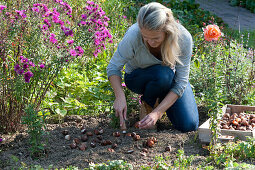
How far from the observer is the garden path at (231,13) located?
7742 millimetres

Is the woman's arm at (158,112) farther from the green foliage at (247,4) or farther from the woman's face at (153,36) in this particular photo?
the green foliage at (247,4)

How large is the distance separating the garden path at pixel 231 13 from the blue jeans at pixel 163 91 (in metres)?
4.30

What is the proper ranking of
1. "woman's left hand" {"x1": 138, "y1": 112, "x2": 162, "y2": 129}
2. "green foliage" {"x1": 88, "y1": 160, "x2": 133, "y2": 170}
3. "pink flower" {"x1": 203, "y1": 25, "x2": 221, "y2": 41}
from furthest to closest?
1. "pink flower" {"x1": 203, "y1": 25, "x2": 221, "y2": 41}
2. "woman's left hand" {"x1": 138, "y1": 112, "x2": 162, "y2": 129}
3. "green foliage" {"x1": 88, "y1": 160, "x2": 133, "y2": 170}

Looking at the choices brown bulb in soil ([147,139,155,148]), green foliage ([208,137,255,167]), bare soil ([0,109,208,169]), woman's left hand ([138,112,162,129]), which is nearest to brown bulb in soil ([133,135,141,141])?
bare soil ([0,109,208,169])

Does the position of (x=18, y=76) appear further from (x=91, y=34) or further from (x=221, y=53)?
(x=221, y=53)

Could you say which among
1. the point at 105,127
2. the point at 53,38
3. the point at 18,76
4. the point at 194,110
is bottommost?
the point at 105,127

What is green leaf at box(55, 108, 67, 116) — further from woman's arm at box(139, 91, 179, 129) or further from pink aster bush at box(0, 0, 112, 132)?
woman's arm at box(139, 91, 179, 129)

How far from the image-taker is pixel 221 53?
14.7ft

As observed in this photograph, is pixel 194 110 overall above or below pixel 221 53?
below

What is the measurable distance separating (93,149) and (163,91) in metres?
0.88

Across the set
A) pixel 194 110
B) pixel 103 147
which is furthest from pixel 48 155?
pixel 194 110

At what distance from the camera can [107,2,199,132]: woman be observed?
2.91 meters

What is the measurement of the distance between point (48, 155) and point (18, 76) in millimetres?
662

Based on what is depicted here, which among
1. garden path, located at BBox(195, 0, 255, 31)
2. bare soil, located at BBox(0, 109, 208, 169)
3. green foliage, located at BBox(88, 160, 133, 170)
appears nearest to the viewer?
green foliage, located at BBox(88, 160, 133, 170)
